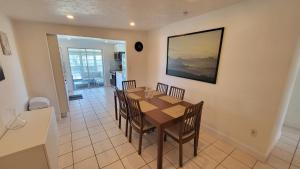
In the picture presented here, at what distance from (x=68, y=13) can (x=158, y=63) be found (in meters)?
2.40

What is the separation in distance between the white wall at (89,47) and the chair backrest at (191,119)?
5430 mm

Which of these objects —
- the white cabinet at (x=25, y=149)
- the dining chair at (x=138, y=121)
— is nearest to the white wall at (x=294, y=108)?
the dining chair at (x=138, y=121)

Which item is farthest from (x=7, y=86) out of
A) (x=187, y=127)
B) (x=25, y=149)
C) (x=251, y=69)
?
(x=251, y=69)

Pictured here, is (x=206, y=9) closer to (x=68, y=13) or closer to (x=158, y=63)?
(x=158, y=63)

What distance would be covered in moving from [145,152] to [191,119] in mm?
950

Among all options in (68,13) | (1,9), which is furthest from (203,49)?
(1,9)

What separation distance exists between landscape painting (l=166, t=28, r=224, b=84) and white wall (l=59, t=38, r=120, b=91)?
4106 mm

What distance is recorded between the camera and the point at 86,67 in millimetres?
6391

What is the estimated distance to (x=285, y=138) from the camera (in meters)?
2.40

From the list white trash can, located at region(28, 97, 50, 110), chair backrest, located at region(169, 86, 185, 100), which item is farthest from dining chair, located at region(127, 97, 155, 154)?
white trash can, located at region(28, 97, 50, 110)

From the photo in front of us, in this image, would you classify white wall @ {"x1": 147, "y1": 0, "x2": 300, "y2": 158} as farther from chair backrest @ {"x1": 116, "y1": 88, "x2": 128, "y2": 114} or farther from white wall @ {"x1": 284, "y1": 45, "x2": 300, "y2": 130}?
chair backrest @ {"x1": 116, "y1": 88, "x2": 128, "y2": 114}

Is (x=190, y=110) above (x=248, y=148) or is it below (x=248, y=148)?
above

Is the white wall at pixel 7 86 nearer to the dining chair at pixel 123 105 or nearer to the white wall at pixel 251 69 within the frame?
the dining chair at pixel 123 105

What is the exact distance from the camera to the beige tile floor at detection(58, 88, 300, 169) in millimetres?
1854
